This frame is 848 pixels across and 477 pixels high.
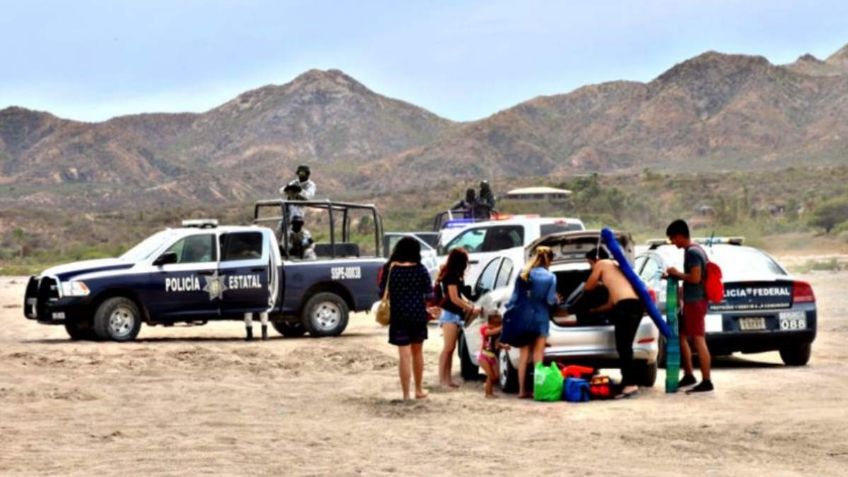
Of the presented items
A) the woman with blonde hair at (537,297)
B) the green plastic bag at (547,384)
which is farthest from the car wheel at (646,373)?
the woman with blonde hair at (537,297)

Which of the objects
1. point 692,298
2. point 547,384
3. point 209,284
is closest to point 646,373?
point 692,298

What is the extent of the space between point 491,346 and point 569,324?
1085 millimetres

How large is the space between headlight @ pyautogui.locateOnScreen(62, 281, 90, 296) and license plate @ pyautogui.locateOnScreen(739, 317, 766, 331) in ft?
34.8

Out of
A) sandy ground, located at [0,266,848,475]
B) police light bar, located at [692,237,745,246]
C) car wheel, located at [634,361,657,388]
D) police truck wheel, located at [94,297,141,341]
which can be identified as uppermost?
police light bar, located at [692,237,745,246]

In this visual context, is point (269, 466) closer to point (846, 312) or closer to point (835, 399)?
point (835, 399)

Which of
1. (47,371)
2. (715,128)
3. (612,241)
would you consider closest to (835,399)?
(612,241)

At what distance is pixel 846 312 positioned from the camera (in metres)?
32.2

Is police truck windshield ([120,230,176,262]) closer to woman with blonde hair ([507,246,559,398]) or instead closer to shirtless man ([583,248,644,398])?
woman with blonde hair ([507,246,559,398])

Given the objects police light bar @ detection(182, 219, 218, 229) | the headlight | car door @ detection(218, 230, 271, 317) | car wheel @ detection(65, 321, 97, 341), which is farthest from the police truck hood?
car door @ detection(218, 230, 271, 317)

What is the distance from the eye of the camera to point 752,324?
1867cm

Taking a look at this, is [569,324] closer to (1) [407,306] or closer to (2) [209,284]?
(1) [407,306]

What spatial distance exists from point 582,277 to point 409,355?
2.23 m

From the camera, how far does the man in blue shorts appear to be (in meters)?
16.3

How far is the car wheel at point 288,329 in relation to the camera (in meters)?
27.1
